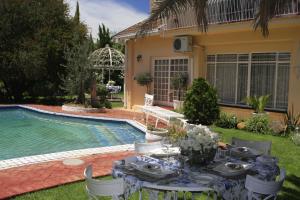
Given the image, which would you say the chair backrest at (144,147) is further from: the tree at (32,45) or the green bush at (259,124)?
the tree at (32,45)

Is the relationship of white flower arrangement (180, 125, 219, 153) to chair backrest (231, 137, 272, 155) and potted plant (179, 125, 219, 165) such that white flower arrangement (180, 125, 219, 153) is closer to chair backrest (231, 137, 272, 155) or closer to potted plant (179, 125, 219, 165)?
potted plant (179, 125, 219, 165)

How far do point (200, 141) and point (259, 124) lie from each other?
9.07 m

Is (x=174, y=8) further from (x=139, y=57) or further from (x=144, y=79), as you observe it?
(x=139, y=57)

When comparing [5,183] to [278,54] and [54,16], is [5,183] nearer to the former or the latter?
[278,54]

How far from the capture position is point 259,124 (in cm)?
1291

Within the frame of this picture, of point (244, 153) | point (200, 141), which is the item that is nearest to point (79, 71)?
point (244, 153)

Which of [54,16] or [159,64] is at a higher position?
[54,16]

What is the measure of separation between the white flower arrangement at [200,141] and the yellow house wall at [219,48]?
963 centimetres

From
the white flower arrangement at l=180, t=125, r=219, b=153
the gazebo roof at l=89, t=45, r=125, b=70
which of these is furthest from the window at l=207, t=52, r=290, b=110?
the gazebo roof at l=89, t=45, r=125, b=70

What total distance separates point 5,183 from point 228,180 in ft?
15.6

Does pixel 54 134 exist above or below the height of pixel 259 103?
below

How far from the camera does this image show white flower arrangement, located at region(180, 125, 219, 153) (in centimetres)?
451

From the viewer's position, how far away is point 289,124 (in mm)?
12766

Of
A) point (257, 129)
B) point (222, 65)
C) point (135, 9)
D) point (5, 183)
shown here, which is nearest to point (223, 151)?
point (5, 183)
